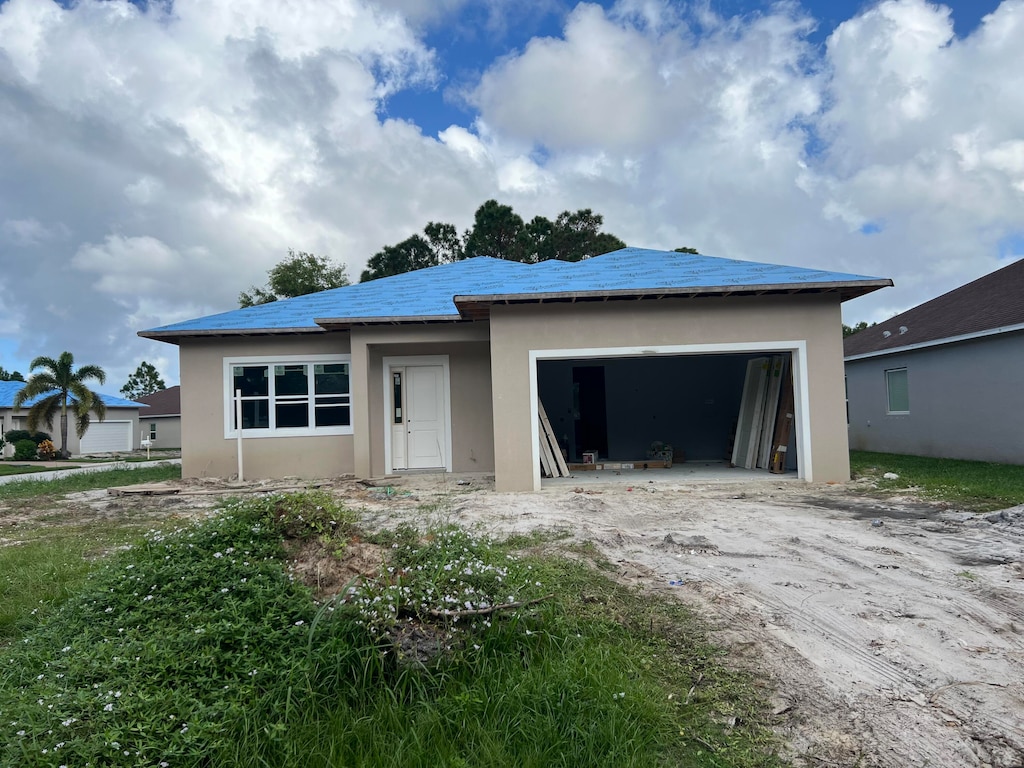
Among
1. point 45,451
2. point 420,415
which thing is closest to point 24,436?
point 45,451

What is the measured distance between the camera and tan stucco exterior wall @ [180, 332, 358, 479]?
12305 millimetres

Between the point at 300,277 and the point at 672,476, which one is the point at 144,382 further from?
the point at 672,476

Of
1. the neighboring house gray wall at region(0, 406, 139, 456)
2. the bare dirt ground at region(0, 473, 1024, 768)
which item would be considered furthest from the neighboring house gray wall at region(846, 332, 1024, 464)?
the neighboring house gray wall at region(0, 406, 139, 456)

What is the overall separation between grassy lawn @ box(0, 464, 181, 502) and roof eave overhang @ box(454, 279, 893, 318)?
836 cm

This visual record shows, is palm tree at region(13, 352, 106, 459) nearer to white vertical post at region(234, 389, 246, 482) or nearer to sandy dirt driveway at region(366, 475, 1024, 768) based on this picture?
white vertical post at region(234, 389, 246, 482)

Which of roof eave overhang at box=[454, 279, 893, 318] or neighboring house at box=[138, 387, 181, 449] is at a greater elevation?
roof eave overhang at box=[454, 279, 893, 318]

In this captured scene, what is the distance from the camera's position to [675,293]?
966cm

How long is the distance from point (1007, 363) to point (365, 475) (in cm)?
1274

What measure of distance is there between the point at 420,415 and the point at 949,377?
Answer: 460 inches

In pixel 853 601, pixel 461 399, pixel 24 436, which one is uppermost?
pixel 461 399

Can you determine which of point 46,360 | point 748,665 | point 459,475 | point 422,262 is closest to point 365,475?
point 459,475

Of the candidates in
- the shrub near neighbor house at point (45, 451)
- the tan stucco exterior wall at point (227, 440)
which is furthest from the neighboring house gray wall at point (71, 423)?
the tan stucco exterior wall at point (227, 440)

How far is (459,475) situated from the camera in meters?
12.2

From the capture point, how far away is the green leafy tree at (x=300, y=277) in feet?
116
